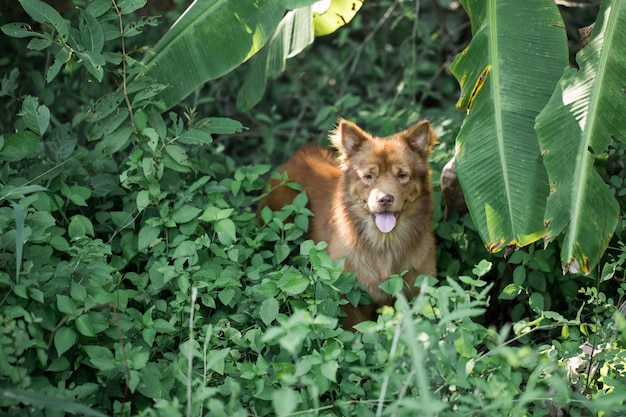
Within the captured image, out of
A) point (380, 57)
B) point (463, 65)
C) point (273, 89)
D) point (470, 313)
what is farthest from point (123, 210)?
point (380, 57)

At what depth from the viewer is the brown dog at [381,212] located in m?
5.13

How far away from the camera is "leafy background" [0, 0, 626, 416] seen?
11.2ft

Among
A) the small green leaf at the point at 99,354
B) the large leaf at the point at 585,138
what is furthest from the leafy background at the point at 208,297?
the large leaf at the point at 585,138

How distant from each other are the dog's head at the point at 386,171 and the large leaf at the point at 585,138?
42.2 inches

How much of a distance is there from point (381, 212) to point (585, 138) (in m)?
1.36

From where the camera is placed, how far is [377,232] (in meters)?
5.24

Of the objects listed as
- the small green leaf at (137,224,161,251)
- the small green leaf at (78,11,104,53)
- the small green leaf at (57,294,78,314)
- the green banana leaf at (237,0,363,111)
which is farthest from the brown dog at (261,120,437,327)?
the small green leaf at (57,294,78,314)

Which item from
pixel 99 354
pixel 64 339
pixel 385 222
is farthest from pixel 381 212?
pixel 64 339

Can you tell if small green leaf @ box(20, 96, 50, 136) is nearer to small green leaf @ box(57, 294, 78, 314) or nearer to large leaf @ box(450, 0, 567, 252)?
small green leaf @ box(57, 294, 78, 314)

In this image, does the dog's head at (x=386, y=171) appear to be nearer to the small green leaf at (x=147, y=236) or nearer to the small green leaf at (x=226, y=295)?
the small green leaf at (x=226, y=295)

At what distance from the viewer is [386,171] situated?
16.9 feet

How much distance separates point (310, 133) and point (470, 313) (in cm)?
458

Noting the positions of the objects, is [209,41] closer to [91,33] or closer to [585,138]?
[91,33]

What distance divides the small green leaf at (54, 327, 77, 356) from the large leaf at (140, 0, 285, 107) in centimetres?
191
